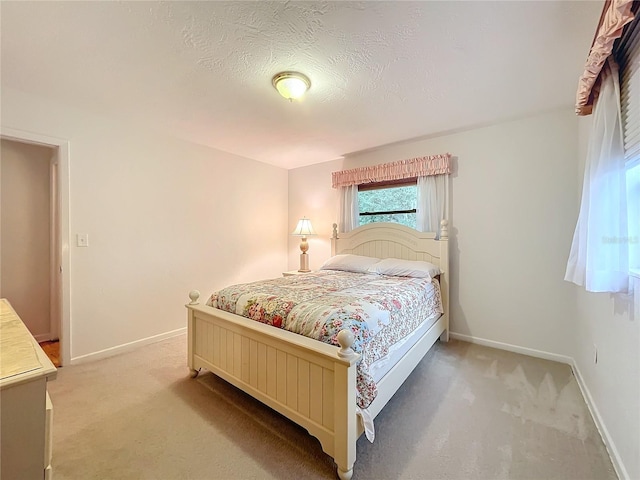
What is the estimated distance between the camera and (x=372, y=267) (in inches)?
127

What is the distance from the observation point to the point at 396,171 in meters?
3.49

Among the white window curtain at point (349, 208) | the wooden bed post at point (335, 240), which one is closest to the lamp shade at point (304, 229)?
the wooden bed post at point (335, 240)

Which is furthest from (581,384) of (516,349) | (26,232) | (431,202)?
(26,232)

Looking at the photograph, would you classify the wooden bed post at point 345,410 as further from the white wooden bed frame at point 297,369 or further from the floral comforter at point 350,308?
the floral comforter at point 350,308

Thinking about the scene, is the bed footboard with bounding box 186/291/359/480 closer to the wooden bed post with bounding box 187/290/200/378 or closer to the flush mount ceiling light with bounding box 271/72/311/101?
the wooden bed post with bounding box 187/290/200/378

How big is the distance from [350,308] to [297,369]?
46 centimetres

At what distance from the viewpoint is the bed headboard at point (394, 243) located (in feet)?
10.2

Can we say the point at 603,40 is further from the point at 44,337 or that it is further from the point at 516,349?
the point at 44,337

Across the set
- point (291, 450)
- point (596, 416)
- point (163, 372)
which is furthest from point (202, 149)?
point (596, 416)

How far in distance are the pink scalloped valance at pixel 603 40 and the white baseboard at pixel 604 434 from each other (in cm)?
195

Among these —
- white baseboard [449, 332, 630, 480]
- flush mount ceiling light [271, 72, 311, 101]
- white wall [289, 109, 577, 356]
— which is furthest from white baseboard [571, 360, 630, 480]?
flush mount ceiling light [271, 72, 311, 101]

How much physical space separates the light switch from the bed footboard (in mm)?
1321

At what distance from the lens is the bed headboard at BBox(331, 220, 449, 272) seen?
3.11 m

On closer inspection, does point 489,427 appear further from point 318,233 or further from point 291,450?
point 318,233
